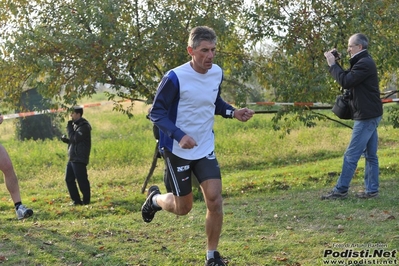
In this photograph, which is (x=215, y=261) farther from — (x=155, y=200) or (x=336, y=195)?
(x=336, y=195)

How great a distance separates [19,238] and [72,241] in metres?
0.64

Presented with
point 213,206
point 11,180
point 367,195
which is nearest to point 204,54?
point 213,206

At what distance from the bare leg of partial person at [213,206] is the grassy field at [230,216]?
51cm

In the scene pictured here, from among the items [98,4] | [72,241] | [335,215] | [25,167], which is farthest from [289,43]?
[25,167]

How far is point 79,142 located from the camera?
455 inches

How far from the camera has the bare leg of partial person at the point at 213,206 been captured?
226 inches

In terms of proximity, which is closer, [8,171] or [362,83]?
[8,171]

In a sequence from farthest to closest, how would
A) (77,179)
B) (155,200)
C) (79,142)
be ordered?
(77,179), (79,142), (155,200)

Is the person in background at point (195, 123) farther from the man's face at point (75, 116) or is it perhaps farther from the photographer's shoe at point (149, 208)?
the man's face at point (75, 116)

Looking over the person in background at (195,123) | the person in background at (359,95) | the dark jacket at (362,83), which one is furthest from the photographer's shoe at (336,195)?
the person in background at (195,123)

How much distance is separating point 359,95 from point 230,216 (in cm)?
234

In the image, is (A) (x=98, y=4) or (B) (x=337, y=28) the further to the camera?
(B) (x=337, y=28)

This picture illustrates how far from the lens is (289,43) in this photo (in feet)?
38.0

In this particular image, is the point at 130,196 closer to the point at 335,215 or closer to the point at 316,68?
the point at 316,68
